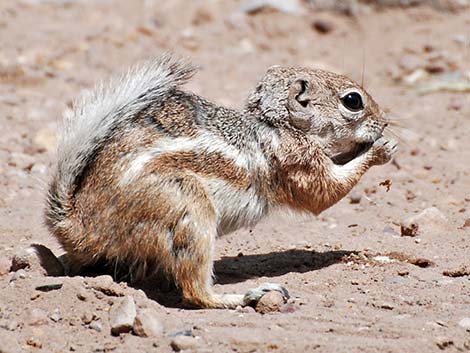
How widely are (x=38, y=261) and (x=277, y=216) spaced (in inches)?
56.4

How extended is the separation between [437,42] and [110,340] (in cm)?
677

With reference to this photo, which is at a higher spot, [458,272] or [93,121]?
[93,121]

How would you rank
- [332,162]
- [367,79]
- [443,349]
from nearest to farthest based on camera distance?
[443,349]
[332,162]
[367,79]

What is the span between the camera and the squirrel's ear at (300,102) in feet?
18.4

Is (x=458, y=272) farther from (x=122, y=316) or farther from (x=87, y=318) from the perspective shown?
(x=87, y=318)

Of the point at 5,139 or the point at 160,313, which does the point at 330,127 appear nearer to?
the point at 160,313

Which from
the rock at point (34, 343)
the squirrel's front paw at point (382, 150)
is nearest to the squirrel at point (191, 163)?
the squirrel's front paw at point (382, 150)

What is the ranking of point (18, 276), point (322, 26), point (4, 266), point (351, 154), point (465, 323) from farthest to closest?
point (322, 26)
point (351, 154)
point (4, 266)
point (18, 276)
point (465, 323)

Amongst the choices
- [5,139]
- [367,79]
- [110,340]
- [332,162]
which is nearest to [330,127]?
[332,162]

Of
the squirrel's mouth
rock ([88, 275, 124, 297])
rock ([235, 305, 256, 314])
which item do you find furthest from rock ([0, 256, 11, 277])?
the squirrel's mouth

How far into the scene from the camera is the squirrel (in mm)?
4906

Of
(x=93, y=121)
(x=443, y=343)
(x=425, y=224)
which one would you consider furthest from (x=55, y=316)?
(x=425, y=224)

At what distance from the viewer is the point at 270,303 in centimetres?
486

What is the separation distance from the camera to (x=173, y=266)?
490 centimetres
